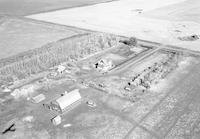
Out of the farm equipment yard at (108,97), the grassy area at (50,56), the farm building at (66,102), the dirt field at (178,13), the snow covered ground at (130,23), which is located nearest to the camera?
the farm equipment yard at (108,97)

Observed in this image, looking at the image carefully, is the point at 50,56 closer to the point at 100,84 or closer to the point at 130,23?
the point at 100,84

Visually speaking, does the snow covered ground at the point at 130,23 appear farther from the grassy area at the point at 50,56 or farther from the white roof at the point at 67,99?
the white roof at the point at 67,99

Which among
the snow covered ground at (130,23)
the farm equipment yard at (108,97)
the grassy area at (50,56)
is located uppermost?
the snow covered ground at (130,23)

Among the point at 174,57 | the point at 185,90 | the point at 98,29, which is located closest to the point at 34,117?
the point at 185,90

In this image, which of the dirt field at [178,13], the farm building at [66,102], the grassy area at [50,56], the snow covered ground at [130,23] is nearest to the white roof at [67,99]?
the farm building at [66,102]

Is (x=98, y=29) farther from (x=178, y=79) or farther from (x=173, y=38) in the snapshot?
(x=178, y=79)

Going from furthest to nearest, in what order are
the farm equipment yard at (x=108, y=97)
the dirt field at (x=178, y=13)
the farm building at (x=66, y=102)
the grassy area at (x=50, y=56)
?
the dirt field at (x=178, y=13) → the grassy area at (x=50, y=56) → the farm building at (x=66, y=102) → the farm equipment yard at (x=108, y=97)
